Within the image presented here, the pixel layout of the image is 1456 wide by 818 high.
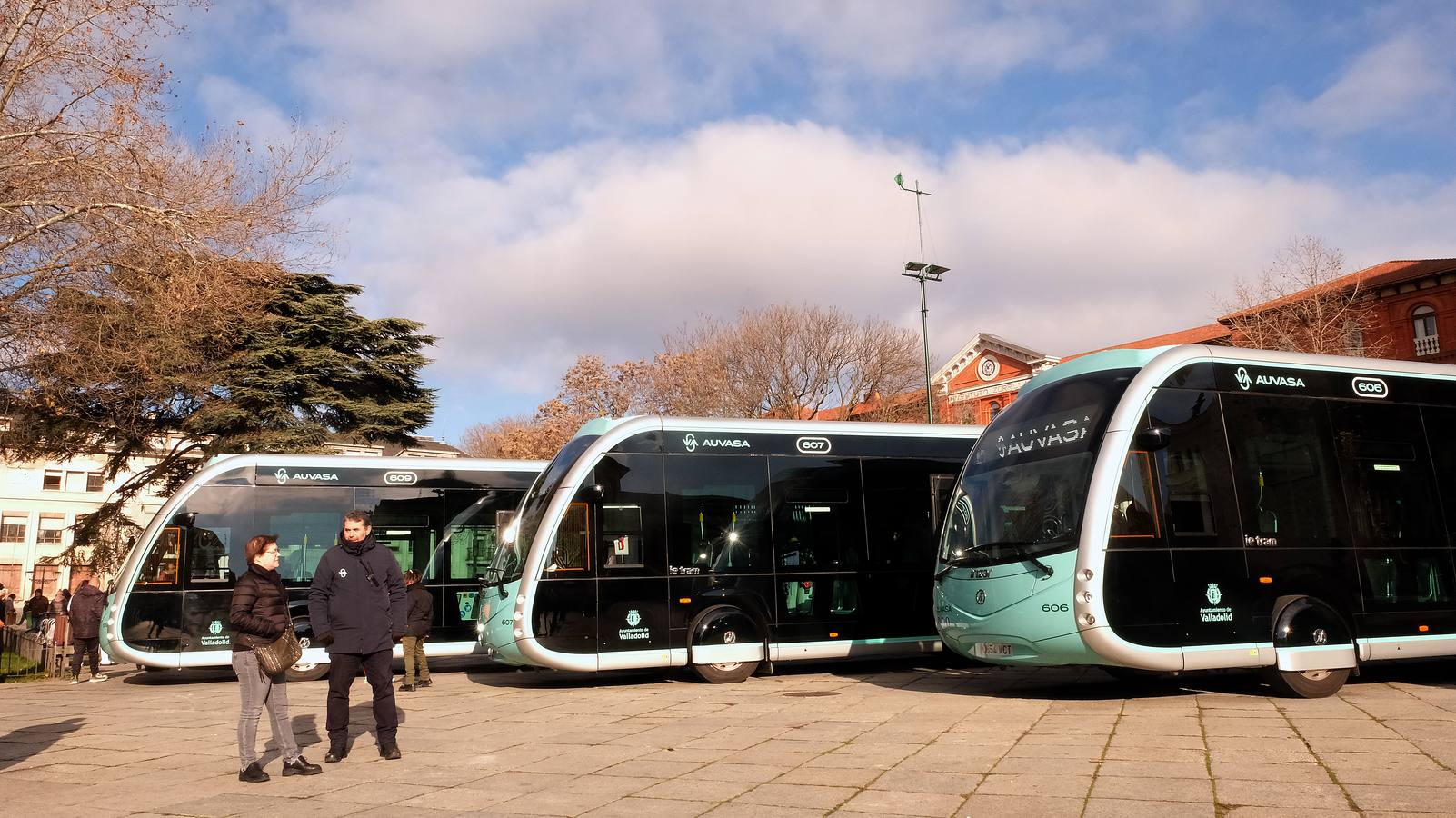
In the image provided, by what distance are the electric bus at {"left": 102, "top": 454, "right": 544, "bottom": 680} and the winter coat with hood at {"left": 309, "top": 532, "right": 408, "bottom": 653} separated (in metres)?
6.98

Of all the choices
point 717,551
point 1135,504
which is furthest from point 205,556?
point 1135,504

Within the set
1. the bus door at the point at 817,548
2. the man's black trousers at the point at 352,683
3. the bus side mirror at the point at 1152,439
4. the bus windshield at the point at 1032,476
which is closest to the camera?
the man's black trousers at the point at 352,683

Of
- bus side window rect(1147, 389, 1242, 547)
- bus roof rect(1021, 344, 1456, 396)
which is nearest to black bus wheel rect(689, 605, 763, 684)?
bus roof rect(1021, 344, 1456, 396)

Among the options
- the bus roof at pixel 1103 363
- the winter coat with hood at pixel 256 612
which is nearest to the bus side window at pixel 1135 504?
the bus roof at pixel 1103 363

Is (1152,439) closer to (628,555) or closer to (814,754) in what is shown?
(814,754)

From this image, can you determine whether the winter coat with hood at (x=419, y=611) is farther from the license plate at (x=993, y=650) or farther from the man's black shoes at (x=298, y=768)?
the license plate at (x=993, y=650)

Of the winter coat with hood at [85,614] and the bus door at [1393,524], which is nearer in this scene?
the bus door at [1393,524]

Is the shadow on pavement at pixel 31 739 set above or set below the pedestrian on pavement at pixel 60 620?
below

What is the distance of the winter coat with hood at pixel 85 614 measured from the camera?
1659 cm

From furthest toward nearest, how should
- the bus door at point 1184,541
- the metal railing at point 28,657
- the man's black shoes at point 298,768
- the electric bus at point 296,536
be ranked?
1. the metal railing at point 28,657
2. the electric bus at point 296,536
3. the bus door at point 1184,541
4. the man's black shoes at point 298,768

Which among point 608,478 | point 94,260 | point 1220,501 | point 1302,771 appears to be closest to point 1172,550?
point 1220,501

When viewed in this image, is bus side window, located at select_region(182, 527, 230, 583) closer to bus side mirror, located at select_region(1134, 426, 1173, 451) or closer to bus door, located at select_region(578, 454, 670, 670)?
bus door, located at select_region(578, 454, 670, 670)

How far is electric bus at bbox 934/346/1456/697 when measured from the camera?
914 centimetres

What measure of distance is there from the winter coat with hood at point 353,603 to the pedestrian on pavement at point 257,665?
Result: 31 cm
